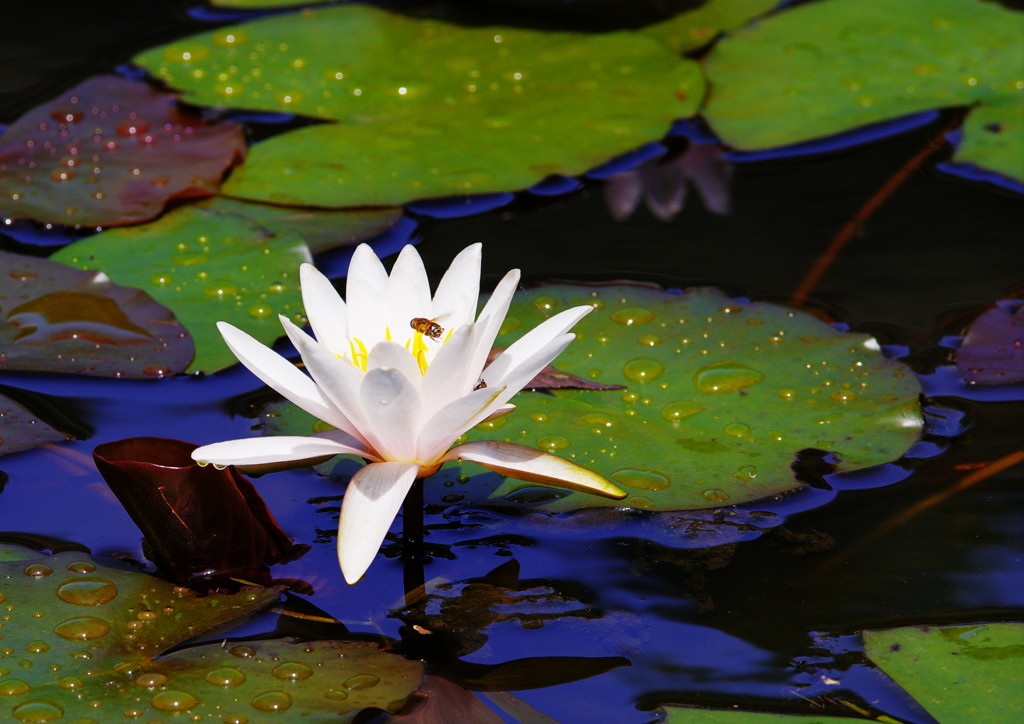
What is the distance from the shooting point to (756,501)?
1.91 metres

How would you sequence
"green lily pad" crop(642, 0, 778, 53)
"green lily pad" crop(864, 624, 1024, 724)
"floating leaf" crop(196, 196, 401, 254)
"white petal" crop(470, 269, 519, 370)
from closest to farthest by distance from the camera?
"green lily pad" crop(864, 624, 1024, 724) < "white petal" crop(470, 269, 519, 370) < "floating leaf" crop(196, 196, 401, 254) < "green lily pad" crop(642, 0, 778, 53)

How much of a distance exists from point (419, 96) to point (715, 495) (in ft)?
6.64

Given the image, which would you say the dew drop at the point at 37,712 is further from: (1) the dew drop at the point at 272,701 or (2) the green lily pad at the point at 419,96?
(2) the green lily pad at the point at 419,96

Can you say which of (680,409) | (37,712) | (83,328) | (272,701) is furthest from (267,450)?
(83,328)

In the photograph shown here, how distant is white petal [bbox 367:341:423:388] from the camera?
1400 mm

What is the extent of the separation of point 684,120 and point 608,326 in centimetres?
146

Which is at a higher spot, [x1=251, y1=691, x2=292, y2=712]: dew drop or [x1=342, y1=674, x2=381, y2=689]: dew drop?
[x1=251, y1=691, x2=292, y2=712]: dew drop

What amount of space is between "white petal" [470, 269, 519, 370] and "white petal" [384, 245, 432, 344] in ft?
0.58

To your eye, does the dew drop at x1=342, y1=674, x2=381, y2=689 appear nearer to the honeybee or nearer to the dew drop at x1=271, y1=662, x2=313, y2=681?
the dew drop at x1=271, y1=662, x2=313, y2=681

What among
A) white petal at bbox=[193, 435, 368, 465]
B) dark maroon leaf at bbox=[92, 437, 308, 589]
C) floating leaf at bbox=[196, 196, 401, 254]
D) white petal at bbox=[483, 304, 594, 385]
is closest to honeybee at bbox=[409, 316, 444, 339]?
white petal at bbox=[483, 304, 594, 385]

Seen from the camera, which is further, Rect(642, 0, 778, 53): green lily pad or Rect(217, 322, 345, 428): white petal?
Rect(642, 0, 778, 53): green lily pad

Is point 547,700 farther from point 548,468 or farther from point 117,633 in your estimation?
point 117,633

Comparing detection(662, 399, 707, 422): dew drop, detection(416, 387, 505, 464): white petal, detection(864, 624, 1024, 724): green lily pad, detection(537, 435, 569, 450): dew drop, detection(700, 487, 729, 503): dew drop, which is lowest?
detection(864, 624, 1024, 724): green lily pad

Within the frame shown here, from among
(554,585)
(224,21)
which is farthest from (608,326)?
(224,21)
